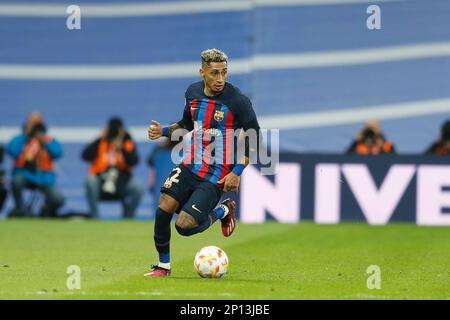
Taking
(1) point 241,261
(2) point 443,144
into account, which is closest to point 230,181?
(1) point 241,261

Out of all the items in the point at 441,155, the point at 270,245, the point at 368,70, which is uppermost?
the point at 368,70

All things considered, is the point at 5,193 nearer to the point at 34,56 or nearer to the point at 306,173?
the point at 34,56

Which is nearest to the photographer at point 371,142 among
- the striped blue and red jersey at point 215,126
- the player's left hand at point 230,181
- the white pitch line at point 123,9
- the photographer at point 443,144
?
the photographer at point 443,144

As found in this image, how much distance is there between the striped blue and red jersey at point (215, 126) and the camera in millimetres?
10914

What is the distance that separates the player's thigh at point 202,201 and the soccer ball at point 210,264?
322 mm

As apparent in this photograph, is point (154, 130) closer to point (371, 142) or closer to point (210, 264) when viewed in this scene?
point (210, 264)

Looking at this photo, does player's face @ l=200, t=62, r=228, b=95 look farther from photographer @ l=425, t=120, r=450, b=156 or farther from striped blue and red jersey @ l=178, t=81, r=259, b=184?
photographer @ l=425, t=120, r=450, b=156

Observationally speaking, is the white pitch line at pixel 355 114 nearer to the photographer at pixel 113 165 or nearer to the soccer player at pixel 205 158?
the photographer at pixel 113 165

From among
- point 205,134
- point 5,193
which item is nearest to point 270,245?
point 205,134

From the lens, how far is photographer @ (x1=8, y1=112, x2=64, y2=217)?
2073 cm

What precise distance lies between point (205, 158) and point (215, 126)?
1.08 ft

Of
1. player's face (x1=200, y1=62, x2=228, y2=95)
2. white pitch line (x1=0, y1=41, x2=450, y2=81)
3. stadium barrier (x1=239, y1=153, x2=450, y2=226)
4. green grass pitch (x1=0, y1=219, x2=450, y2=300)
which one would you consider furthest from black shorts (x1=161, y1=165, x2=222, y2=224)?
white pitch line (x1=0, y1=41, x2=450, y2=81)

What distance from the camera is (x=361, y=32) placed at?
20.7 meters

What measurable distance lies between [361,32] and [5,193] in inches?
282
